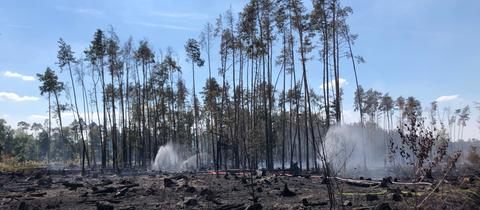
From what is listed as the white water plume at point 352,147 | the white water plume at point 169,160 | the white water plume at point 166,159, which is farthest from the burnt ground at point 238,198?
the white water plume at point 166,159

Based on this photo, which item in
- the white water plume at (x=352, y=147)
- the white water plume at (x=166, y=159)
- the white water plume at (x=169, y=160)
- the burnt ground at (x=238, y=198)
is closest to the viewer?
the burnt ground at (x=238, y=198)

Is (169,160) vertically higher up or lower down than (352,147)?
lower down

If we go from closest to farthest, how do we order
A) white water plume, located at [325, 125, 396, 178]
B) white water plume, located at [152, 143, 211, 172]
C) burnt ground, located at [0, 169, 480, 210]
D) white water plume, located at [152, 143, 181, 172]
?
burnt ground, located at [0, 169, 480, 210]
white water plume, located at [325, 125, 396, 178]
white water plume, located at [152, 143, 211, 172]
white water plume, located at [152, 143, 181, 172]

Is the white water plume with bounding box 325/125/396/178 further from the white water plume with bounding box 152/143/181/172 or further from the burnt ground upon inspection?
the white water plume with bounding box 152/143/181/172

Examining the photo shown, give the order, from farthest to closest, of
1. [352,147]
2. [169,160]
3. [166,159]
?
[166,159] → [169,160] → [352,147]

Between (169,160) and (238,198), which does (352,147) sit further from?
(169,160)

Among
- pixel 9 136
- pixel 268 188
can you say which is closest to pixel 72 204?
pixel 268 188

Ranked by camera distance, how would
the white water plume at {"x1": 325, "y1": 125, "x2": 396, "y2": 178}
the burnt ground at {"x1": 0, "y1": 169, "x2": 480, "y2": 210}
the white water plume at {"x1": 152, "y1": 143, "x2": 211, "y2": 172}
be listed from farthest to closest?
1. the white water plume at {"x1": 152, "y1": 143, "x2": 211, "y2": 172}
2. the white water plume at {"x1": 325, "y1": 125, "x2": 396, "y2": 178}
3. the burnt ground at {"x1": 0, "y1": 169, "x2": 480, "y2": 210}

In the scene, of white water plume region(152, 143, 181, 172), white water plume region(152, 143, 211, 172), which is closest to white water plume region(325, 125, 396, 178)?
white water plume region(152, 143, 211, 172)

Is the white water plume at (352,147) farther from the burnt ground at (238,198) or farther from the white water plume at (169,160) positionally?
the white water plume at (169,160)

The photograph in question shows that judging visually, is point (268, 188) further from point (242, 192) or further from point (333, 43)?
point (333, 43)

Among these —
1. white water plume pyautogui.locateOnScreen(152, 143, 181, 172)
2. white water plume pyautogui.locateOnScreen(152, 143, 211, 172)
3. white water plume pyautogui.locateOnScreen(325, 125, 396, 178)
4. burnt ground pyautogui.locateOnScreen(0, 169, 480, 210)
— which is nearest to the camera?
burnt ground pyautogui.locateOnScreen(0, 169, 480, 210)

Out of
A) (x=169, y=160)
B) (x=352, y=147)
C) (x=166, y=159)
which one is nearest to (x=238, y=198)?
(x=352, y=147)

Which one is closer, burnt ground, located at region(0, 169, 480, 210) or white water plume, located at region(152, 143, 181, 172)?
burnt ground, located at region(0, 169, 480, 210)
